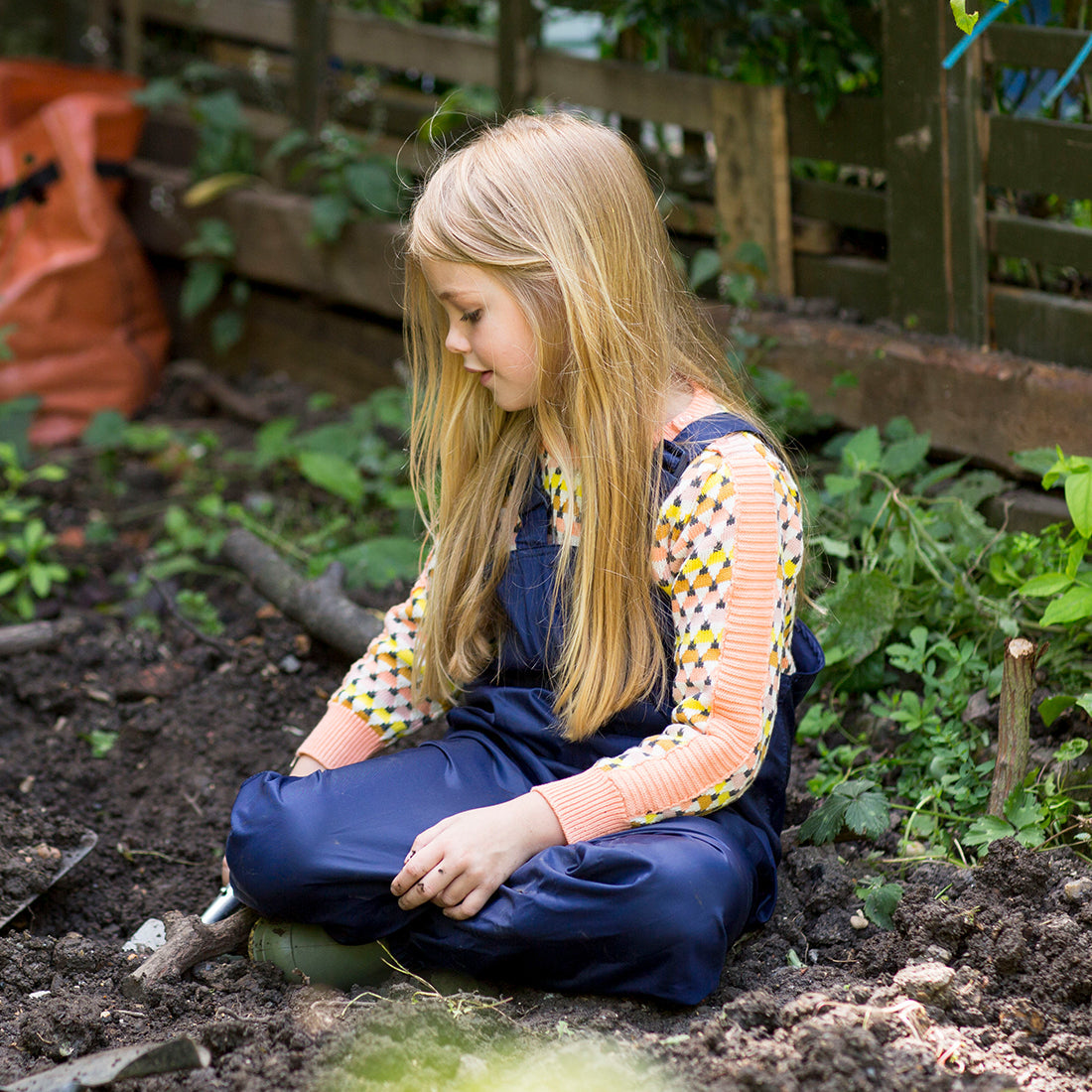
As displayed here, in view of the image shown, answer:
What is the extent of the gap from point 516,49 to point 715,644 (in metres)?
2.58

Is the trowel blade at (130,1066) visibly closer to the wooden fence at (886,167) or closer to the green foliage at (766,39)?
the wooden fence at (886,167)

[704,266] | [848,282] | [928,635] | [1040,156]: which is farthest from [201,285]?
[928,635]

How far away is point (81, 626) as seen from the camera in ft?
10.5

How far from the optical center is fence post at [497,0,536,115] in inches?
146

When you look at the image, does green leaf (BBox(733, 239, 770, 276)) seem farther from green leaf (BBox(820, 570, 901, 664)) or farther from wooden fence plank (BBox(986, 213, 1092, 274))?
green leaf (BBox(820, 570, 901, 664))

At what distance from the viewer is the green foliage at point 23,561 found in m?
3.31

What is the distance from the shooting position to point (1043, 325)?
2.67 meters

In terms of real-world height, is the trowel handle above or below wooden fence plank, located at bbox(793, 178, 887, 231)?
below

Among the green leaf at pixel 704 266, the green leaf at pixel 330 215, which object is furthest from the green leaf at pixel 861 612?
the green leaf at pixel 330 215

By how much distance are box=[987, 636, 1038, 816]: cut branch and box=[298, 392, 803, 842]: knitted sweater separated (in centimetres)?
41

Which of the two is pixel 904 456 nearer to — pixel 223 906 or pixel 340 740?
pixel 340 740

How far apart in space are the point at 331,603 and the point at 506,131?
1.22 m

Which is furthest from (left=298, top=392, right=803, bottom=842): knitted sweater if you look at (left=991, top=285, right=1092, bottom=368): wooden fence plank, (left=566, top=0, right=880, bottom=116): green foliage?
(left=566, top=0, right=880, bottom=116): green foliage

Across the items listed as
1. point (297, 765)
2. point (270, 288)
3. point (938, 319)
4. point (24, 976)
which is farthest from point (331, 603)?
point (270, 288)
